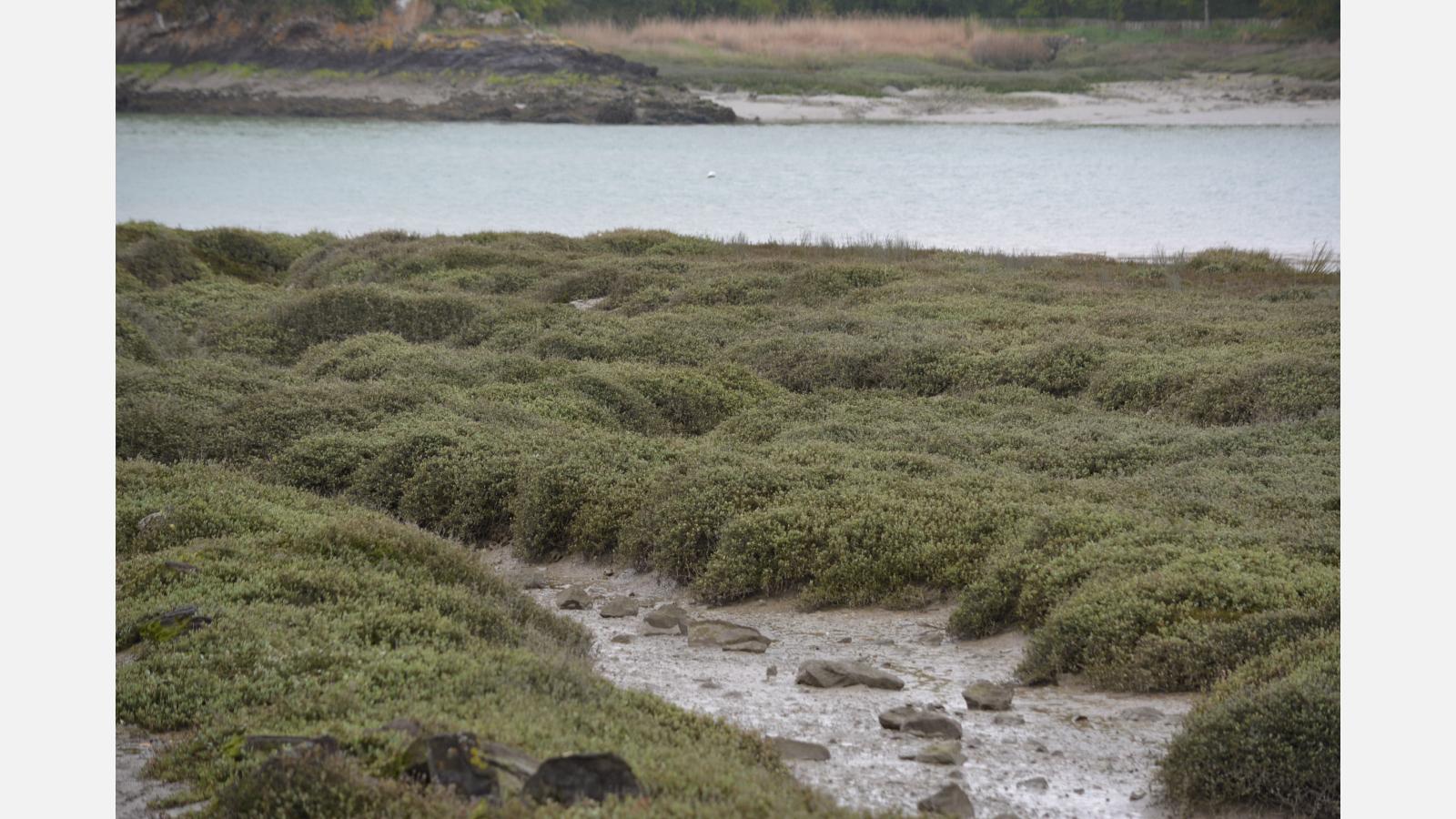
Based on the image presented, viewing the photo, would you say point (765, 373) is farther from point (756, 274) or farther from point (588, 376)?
point (756, 274)

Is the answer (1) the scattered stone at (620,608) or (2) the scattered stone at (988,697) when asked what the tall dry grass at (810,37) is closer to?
(1) the scattered stone at (620,608)

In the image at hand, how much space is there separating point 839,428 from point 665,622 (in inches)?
217

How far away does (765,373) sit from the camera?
717 inches

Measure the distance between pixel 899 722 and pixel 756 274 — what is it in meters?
18.6

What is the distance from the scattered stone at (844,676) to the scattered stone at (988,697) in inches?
19.2

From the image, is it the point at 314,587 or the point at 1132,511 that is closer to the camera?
the point at 314,587

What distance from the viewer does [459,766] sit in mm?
5023

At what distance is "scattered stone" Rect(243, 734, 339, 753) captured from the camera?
5363mm

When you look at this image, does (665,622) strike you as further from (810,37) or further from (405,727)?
(810,37)

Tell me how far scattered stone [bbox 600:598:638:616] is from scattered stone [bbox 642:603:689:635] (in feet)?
1.15

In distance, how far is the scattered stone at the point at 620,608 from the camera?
1005 centimetres

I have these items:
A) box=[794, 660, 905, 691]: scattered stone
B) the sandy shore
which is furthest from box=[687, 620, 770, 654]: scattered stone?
the sandy shore

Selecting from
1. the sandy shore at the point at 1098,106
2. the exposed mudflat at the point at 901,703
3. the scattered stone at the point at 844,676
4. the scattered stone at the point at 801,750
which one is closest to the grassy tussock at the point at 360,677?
the scattered stone at the point at 801,750

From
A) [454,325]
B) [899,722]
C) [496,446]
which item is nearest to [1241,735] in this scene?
[899,722]
